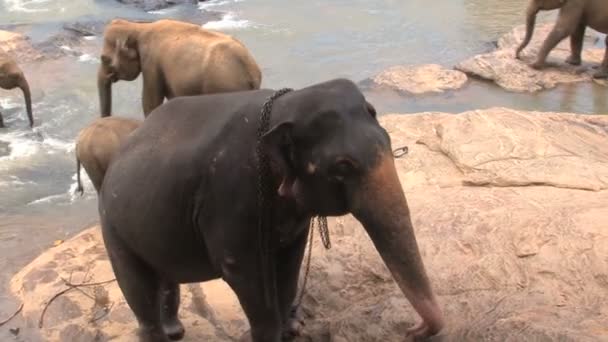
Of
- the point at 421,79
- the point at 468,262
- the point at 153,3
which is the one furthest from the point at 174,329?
the point at 153,3

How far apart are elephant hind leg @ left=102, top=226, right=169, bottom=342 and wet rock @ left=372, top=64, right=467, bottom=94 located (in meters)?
6.17

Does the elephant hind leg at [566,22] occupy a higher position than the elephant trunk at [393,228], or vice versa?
the elephant trunk at [393,228]

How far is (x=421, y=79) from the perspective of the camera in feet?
30.8

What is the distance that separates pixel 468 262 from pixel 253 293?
4.55ft

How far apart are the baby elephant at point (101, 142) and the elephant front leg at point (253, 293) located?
249cm

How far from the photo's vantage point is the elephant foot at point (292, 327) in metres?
3.66

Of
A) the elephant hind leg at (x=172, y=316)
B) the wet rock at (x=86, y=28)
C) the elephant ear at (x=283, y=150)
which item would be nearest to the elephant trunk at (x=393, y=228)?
the elephant ear at (x=283, y=150)

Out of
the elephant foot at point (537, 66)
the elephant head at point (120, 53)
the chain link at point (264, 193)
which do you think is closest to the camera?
the chain link at point (264, 193)

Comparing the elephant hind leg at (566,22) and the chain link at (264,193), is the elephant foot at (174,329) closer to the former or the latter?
the chain link at (264,193)

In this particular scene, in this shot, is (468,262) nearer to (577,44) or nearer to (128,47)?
(128,47)

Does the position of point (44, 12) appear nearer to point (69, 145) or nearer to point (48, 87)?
point (48, 87)

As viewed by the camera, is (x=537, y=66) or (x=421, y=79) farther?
(x=537, y=66)

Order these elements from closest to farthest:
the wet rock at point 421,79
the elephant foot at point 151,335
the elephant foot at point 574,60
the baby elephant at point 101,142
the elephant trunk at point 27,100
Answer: the elephant foot at point 151,335
the baby elephant at point 101,142
the elephant trunk at point 27,100
the wet rock at point 421,79
the elephant foot at point 574,60

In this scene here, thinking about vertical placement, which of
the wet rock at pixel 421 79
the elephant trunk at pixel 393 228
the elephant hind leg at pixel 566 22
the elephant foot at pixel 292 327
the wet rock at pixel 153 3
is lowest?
the wet rock at pixel 153 3
